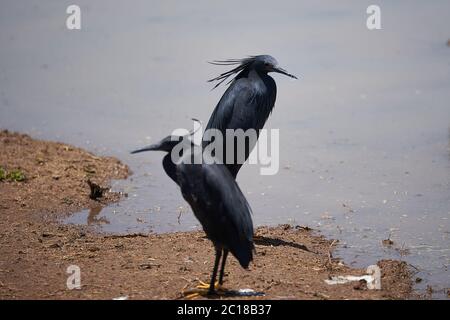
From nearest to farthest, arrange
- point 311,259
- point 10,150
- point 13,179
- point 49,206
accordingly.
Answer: point 311,259, point 49,206, point 13,179, point 10,150

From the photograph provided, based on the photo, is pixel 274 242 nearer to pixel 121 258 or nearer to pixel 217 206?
pixel 121 258

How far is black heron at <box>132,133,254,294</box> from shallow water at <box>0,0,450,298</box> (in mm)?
1724

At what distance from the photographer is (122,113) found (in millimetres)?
12086

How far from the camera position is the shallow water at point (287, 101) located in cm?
865

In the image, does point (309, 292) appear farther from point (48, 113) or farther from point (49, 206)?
point (48, 113)

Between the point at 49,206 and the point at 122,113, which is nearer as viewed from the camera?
the point at 49,206

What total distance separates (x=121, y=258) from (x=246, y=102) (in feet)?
6.71

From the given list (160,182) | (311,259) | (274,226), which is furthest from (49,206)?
(311,259)

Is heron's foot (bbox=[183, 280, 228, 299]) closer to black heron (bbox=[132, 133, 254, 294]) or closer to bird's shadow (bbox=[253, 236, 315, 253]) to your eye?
black heron (bbox=[132, 133, 254, 294])

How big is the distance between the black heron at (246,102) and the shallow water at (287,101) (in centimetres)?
116

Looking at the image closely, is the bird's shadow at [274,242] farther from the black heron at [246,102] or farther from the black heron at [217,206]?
the black heron at [217,206]

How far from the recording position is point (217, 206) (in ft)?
19.9

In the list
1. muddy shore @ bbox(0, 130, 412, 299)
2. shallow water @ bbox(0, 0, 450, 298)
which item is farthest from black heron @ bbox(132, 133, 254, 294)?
shallow water @ bbox(0, 0, 450, 298)

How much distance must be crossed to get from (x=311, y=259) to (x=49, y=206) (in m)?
3.12
